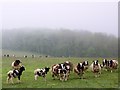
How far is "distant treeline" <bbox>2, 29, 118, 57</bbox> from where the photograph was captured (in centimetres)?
5759

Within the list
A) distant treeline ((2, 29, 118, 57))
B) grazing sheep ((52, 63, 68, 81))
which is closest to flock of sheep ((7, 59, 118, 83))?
grazing sheep ((52, 63, 68, 81))

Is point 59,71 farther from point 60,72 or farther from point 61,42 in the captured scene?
point 61,42

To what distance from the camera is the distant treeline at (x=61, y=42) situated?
5759cm

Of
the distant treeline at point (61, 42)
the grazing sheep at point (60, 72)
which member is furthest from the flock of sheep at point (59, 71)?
the distant treeline at point (61, 42)

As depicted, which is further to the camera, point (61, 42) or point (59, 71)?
point (61, 42)

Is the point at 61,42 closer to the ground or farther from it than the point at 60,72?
farther from it

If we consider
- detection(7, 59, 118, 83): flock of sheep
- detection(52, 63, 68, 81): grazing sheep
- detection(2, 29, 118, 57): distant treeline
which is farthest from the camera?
detection(2, 29, 118, 57): distant treeline

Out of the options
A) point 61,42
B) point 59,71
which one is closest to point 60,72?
point 59,71

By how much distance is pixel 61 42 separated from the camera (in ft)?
264

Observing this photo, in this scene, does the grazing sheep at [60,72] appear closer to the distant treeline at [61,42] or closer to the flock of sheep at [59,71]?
the flock of sheep at [59,71]

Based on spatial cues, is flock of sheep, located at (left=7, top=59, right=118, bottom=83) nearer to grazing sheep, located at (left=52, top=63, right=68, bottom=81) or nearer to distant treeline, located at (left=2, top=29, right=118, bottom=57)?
grazing sheep, located at (left=52, top=63, right=68, bottom=81)

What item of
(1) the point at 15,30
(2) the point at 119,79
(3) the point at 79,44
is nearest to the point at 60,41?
(3) the point at 79,44

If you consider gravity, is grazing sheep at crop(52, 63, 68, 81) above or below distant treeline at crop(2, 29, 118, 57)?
below

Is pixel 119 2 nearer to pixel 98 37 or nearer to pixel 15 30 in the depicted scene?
pixel 98 37
